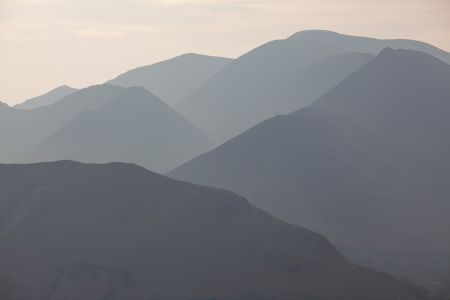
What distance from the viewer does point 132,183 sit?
15238cm

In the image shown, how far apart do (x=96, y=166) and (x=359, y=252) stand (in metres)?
47.1

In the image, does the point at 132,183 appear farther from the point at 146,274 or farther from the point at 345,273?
the point at 345,273

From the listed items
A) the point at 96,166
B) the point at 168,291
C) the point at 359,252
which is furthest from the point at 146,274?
the point at 359,252

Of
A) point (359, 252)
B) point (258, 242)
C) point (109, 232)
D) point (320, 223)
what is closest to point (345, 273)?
point (258, 242)

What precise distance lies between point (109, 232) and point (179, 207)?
11170mm

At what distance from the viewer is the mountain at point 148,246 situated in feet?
402

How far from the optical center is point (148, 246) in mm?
134875

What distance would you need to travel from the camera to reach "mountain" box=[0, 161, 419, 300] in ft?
402

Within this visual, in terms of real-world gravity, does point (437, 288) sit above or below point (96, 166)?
below

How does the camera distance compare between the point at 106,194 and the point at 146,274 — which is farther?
the point at 106,194

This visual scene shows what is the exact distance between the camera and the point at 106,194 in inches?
5920

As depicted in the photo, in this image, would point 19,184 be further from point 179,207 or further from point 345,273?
point 345,273

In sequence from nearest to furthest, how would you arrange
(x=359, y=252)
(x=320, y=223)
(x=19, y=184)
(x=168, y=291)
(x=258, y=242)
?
(x=168, y=291)
(x=258, y=242)
(x=19, y=184)
(x=359, y=252)
(x=320, y=223)

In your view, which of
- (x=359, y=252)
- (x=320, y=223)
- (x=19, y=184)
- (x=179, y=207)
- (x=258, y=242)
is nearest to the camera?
(x=258, y=242)
